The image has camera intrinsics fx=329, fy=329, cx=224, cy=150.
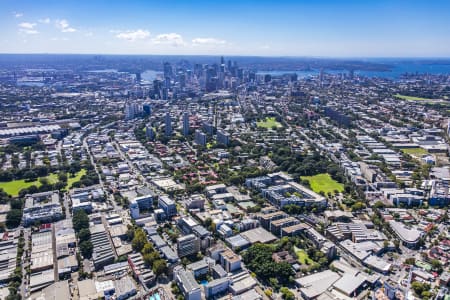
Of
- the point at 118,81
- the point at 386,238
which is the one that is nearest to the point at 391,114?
the point at 386,238

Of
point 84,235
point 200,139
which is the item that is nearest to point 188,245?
point 84,235

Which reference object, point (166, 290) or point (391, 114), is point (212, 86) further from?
point (166, 290)

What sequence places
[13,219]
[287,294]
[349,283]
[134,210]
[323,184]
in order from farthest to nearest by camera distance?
[323,184] < [134,210] < [13,219] < [349,283] < [287,294]

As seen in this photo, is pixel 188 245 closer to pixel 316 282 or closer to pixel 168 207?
pixel 168 207

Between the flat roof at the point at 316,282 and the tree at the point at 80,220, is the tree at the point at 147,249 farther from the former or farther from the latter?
the flat roof at the point at 316,282

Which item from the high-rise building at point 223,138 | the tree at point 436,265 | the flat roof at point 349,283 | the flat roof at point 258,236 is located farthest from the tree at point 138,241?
the high-rise building at point 223,138
